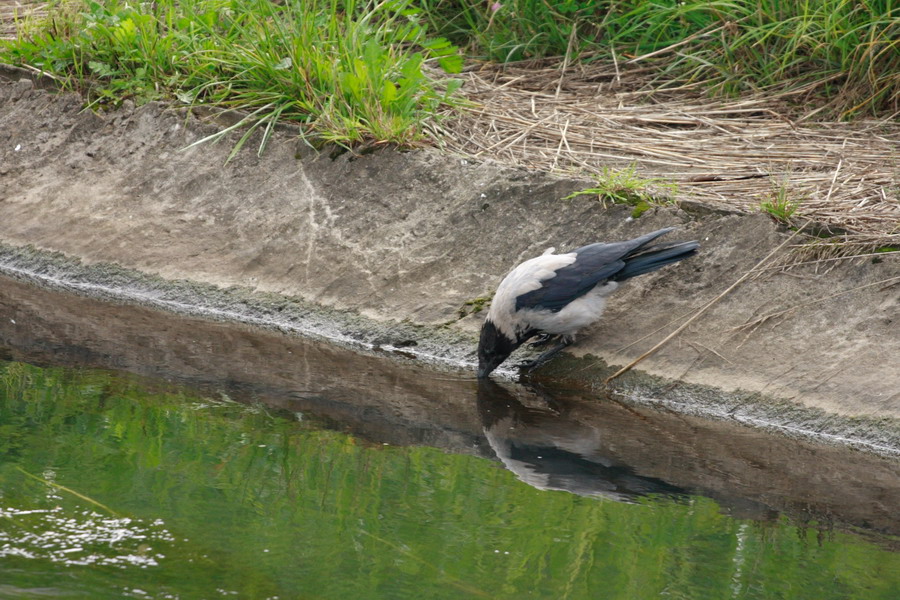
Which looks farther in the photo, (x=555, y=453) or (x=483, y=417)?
(x=483, y=417)

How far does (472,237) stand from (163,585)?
3002 millimetres

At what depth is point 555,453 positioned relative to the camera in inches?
169

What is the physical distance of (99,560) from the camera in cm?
311

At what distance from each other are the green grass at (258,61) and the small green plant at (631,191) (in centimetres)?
116

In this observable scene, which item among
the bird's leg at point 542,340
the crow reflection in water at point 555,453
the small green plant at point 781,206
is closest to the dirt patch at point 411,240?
the small green plant at point 781,206

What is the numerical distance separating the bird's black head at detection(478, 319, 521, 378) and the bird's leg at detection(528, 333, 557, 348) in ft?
0.96

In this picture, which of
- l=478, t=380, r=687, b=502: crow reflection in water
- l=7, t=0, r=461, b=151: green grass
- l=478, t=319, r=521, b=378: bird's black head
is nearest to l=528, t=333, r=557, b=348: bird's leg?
l=478, t=319, r=521, b=378: bird's black head

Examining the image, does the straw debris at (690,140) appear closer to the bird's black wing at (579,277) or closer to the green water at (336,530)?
the bird's black wing at (579,277)

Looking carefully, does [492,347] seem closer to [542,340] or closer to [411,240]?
[542,340]

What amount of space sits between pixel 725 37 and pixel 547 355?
9.42 ft

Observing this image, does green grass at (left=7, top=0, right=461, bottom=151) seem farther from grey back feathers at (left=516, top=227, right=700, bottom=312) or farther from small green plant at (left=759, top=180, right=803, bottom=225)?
small green plant at (left=759, top=180, right=803, bottom=225)

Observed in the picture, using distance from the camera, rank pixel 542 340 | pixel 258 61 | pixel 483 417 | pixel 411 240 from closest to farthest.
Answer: pixel 483 417 < pixel 542 340 < pixel 411 240 < pixel 258 61

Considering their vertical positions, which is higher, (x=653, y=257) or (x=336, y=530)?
(x=653, y=257)

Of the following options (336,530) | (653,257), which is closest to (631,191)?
(653,257)
